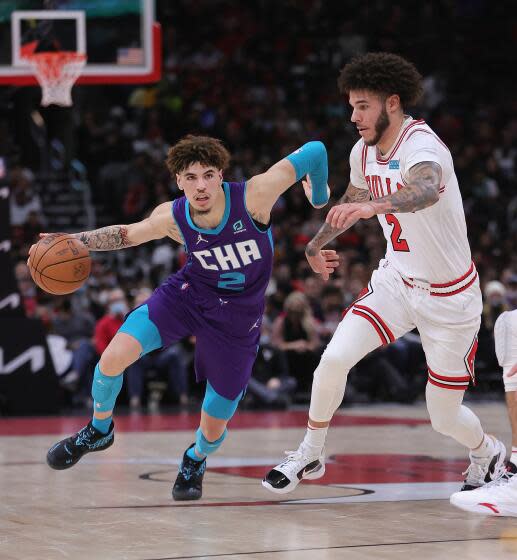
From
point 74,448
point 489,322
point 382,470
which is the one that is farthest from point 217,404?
point 489,322

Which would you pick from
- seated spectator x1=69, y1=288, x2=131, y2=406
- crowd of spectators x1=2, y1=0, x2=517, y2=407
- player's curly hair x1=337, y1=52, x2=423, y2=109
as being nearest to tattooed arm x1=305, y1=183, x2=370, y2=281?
player's curly hair x1=337, y1=52, x2=423, y2=109

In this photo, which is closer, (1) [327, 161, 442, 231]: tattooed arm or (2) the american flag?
(1) [327, 161, 442, 231]: tattooed arm

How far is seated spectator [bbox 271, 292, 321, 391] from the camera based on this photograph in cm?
1377

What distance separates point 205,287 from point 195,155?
0.76m

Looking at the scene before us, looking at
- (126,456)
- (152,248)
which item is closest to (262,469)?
(126,456)

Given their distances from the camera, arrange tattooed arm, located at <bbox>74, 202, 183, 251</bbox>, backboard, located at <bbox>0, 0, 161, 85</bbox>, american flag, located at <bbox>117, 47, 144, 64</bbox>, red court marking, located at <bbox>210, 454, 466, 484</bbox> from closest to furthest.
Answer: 1. tattooed arm, located at <bbox>74, 202, 183, 251</bbox>
2. red court marking, located at <bbox>210, 454, 466, 484</bbox>
3. backboard, located at <bbox>0, 0, 161, 85</bbox>
4. american flag, located at <bbox>117, 47, 144, 64</bbox>

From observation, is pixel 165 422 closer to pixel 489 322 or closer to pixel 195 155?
pixel 489 322

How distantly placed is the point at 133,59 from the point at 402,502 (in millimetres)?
7002

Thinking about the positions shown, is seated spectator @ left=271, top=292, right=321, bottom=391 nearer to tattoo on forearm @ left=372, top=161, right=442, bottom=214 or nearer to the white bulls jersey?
the white bulls jersey

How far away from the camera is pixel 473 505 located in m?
5.57

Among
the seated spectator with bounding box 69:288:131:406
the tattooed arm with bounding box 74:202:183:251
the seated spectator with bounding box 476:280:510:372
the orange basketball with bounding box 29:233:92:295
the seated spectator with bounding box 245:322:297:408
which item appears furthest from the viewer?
the seated spectator with bounding box 476:280:510:372

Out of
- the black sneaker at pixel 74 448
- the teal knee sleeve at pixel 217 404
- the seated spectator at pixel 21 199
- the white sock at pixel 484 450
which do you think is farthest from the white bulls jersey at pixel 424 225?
the seated spectator at pixel 21 199

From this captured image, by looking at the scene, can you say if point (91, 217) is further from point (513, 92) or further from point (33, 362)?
point (513, 92)

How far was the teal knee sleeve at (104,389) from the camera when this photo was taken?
6.25 m
